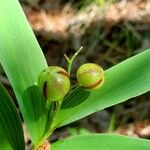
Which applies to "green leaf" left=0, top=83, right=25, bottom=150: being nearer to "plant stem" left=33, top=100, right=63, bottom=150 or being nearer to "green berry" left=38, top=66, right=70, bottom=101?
"plant stem" left=33, top=100, right=63, bottom=150

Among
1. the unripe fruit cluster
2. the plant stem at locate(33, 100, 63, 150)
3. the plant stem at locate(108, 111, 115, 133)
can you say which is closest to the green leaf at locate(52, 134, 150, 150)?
the plant stem at locate(33, 100, 63, 150)

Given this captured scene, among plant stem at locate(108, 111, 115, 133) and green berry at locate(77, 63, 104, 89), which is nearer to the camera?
green berry at locate(77, 63, 104, 89)

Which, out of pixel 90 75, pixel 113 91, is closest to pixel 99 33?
pixel 113 91

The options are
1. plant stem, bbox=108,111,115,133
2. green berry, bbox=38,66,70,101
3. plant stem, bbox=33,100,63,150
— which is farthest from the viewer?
plant stem, bbox=108,111,115,133

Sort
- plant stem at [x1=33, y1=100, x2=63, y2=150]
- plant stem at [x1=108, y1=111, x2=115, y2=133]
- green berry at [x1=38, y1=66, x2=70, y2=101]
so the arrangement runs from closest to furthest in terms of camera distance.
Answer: green berry at [x1=38, y1=66, x2=70, y2=101] < plant stem at [x1=33, y1=100, x2=63, y2=150] < plant stem at [x1=108, y1=111, x2=115, y2=133]

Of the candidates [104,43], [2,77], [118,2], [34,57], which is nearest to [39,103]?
[34,57]

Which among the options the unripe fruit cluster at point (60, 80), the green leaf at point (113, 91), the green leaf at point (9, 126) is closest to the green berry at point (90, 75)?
the unripe fruit cluster at point (60, 80)

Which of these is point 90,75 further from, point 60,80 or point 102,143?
point 102,143

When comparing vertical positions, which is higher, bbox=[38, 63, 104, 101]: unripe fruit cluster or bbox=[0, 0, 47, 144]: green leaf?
bbox=[0, 0, 47, 144]: green leaf
